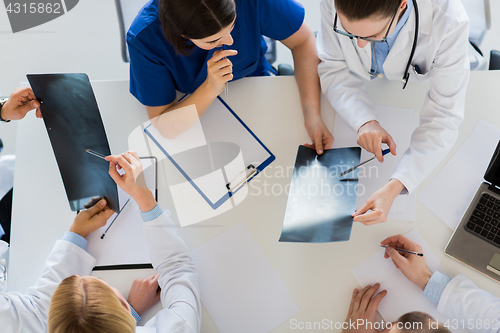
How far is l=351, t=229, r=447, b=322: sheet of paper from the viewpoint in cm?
101

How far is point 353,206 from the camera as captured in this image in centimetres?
103

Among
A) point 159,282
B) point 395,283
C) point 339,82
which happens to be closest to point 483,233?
point 395,283

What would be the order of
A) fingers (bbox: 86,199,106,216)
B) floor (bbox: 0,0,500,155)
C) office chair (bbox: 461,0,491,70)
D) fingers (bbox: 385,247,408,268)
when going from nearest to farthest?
fingers (bbox: 385,247,408,268)
fingers (bbox: 86,199,106,216)
office chair (bbox: 461,0,491,70)
floor (bbox: 0,0,500,155)

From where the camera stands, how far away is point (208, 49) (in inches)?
41.2

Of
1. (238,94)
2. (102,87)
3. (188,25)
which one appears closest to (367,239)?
(238,94)

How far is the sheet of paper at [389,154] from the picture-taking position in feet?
3.53

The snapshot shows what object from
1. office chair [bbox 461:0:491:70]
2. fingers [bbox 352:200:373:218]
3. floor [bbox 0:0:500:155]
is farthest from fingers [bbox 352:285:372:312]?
floor [bbox 0:0:500:155]

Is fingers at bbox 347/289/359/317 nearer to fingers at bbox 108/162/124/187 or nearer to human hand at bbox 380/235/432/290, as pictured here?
human hand at bbox 380/235/432/290

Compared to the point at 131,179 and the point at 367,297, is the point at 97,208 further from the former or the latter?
the point at 367,297

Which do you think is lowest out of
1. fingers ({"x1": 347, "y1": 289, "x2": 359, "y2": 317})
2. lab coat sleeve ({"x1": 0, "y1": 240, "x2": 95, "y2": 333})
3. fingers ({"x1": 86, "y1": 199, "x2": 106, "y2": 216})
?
fingers ({"x1": 347, "y1": 289, "x2": 359, "y2": 317})

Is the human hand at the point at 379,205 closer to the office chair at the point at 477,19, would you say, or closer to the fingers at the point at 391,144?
the fingers at the point at 391,144

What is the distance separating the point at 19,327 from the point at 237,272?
0.61 metres

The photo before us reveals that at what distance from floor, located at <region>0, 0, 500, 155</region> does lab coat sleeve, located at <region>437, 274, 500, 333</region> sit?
5.21ft

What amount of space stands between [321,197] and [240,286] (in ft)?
1.16
